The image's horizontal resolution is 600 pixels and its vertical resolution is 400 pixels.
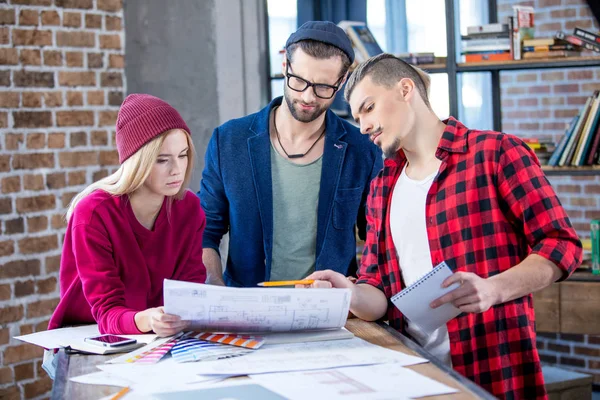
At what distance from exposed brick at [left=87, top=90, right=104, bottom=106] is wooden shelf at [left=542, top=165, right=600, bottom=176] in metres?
2.14

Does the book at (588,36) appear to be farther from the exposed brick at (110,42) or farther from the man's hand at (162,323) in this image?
the man's hand at (162,323)

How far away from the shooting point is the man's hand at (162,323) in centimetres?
166

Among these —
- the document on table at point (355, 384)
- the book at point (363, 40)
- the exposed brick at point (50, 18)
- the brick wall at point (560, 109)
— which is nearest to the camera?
the document on table at point (355, 384)

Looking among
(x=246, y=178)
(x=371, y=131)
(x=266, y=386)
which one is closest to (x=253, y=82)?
(x=246, y=178)

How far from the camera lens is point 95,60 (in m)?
3.61

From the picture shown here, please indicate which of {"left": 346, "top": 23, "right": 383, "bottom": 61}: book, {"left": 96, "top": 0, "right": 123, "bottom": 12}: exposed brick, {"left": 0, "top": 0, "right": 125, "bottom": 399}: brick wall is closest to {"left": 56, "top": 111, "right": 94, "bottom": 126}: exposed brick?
{"left": 0, "top": 0, "right": 125, "bottom": 399}: brick wall

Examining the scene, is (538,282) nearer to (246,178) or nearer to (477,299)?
(477,299)

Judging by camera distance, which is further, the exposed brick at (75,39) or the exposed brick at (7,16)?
the exposed brick at (75,39)

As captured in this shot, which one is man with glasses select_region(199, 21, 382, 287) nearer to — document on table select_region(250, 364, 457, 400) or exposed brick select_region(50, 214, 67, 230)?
document on table select_region(250, 364, 457, 400)

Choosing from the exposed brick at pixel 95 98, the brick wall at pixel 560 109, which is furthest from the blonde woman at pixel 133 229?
the brick wall at pixel 560 109

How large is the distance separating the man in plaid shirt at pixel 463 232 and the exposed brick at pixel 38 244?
190 centimetres

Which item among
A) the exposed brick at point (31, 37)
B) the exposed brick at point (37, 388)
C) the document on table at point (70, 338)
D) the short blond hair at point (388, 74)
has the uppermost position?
the exposed brick at point (31, 37)

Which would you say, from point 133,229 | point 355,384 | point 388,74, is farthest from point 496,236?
point 133,229

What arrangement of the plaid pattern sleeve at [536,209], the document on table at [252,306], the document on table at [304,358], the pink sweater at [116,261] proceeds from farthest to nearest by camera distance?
the pink sweater at [116,261], the plaid pattern sleeve at [536,209], the document on table at [252,306], the document on table at [304,358]
